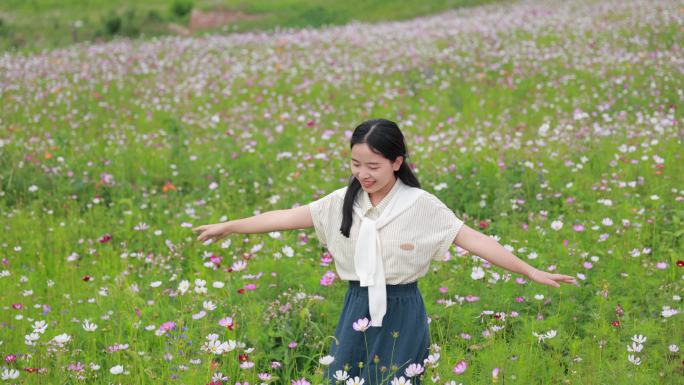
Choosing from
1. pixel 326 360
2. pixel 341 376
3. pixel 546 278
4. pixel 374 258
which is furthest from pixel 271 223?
pixel 546 278

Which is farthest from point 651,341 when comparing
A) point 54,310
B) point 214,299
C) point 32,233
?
point 32,233

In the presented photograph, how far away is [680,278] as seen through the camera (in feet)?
14.7

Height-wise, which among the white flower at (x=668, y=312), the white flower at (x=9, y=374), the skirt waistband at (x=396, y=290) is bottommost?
the white flower at (x=668, y=312)

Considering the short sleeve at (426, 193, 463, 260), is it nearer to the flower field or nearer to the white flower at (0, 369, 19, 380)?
the flower field

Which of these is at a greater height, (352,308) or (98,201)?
(352,308)

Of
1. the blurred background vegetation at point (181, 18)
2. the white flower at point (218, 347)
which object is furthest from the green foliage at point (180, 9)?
the white flower at point (218, 347)

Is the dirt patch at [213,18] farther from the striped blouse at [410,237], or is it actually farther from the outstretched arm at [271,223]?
the striped blouse at [410,237]

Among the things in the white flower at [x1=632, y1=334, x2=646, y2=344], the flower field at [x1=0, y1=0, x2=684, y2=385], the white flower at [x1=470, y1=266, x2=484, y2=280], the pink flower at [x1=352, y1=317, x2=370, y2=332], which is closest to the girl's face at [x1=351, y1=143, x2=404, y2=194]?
the pink flower at [x1=352, y1=317, x2=370, y2=332]

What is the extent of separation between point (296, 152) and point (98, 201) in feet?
6.73

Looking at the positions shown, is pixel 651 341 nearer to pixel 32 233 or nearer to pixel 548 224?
pixel 548 224

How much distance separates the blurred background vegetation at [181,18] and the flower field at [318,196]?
5376mm

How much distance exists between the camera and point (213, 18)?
20.6 meters

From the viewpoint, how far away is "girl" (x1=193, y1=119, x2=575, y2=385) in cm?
306

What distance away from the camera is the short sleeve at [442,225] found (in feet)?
10.3
